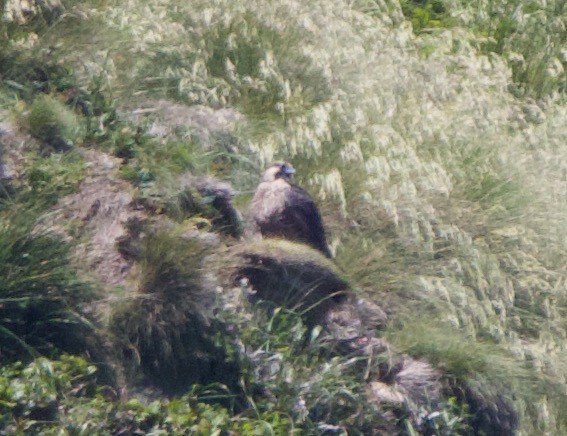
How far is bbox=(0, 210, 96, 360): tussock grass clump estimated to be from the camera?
207 inches

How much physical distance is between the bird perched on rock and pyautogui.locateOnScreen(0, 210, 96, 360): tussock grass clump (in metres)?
1.26

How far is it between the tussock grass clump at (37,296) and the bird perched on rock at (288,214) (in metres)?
1.26

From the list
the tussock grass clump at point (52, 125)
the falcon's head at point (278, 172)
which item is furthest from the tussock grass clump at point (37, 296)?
the falcon's head at point (278, 172)

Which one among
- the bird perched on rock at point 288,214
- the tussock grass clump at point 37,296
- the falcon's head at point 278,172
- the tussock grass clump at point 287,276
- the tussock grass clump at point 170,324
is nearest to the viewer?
the tussock grass clump at point 37,296

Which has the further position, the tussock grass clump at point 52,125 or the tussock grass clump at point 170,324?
the tussock grass clump at point 52,125

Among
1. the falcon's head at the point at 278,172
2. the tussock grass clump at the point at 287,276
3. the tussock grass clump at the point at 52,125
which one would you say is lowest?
the tussock grass clump at the point at 287,276

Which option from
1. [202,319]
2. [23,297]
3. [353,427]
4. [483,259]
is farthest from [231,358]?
[483,259]

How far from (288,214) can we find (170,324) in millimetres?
1064

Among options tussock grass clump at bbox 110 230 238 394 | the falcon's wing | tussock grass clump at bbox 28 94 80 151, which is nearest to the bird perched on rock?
the falcon's wing

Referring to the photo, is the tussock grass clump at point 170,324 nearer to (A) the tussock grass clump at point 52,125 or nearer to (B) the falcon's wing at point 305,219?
(B) the falcon's wing at point 305,219

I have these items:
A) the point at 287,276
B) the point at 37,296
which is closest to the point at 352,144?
the point at 287,276

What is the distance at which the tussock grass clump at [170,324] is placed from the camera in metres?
5.64

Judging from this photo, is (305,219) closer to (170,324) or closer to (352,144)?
(352,144)

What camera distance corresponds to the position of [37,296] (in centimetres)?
533
